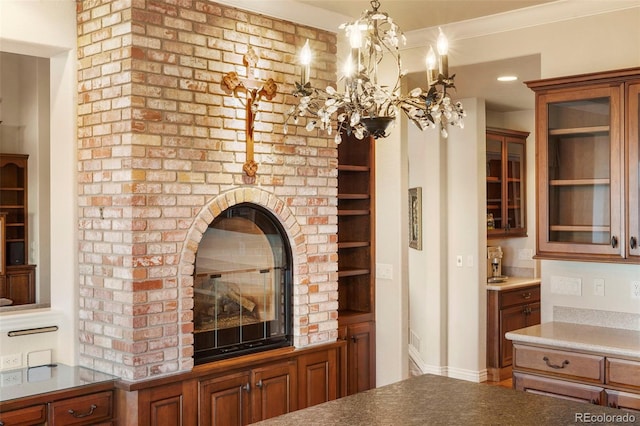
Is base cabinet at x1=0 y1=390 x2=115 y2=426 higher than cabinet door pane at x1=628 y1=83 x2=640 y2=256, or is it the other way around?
cabinet door pane at x1=628 y1=83 x2=640 y2=256

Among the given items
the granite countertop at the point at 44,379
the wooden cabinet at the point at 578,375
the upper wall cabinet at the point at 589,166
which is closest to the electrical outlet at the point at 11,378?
the granite countertop at the point at 44,379

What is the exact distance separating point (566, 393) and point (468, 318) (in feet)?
8.57

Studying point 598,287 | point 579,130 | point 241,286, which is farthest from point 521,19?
point 241,286

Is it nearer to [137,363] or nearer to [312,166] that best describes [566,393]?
[312,166]

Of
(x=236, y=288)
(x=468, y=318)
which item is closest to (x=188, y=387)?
(x=236, y=288)

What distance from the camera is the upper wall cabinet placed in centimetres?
377

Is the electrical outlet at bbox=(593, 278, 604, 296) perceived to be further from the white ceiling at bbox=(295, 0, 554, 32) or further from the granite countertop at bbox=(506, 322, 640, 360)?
the white ceiling at bbox=(295, 0, 554, 32)

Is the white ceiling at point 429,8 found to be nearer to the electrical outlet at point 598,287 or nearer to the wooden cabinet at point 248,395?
the electrical outlet at point 598,287

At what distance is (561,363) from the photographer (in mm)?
3748

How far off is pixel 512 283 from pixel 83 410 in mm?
4455

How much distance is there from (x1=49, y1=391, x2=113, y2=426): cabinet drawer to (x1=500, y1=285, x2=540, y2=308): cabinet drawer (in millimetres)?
4049

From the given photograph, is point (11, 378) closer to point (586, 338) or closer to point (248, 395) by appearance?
point (248, 395)

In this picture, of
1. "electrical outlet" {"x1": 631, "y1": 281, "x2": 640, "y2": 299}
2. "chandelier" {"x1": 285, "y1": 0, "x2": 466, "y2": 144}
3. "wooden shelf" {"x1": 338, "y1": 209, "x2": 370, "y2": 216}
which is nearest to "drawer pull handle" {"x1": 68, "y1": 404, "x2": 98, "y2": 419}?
"chandelier" {"x1": 285, "y1": 0, "x2": 466, "y2": 144}

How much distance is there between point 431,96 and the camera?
7.89 feet
